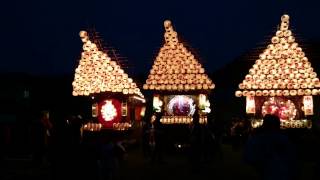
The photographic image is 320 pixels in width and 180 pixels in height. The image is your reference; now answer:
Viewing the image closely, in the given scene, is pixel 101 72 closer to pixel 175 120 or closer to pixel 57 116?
pixel 175 120

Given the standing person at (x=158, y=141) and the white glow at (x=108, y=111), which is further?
the white glow at (x=108, y=111)

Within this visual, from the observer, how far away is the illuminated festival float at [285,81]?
72.6 feet

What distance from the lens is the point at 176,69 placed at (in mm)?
21734

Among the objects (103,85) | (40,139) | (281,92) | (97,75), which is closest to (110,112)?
(103,85)

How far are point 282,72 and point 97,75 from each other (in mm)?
7675

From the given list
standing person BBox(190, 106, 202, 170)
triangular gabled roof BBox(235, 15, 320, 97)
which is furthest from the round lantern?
standing person BBox(190, 106, 202, 170)

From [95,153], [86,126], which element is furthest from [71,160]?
[86,126]

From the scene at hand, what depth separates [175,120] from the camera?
872 inches

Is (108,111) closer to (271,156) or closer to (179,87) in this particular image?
(179,87)

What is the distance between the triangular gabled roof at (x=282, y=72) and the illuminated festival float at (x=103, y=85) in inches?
192

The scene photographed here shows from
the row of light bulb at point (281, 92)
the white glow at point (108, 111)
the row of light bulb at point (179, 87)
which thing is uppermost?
the row of light bulb at point (179, 87)

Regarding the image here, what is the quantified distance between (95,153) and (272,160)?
7.22ft

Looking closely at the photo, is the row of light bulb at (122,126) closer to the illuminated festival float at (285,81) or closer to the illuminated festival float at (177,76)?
the illuminated festival float at (177,76)

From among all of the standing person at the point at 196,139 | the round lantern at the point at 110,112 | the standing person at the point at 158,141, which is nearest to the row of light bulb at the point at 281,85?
the round lantern at the point at 110,112
